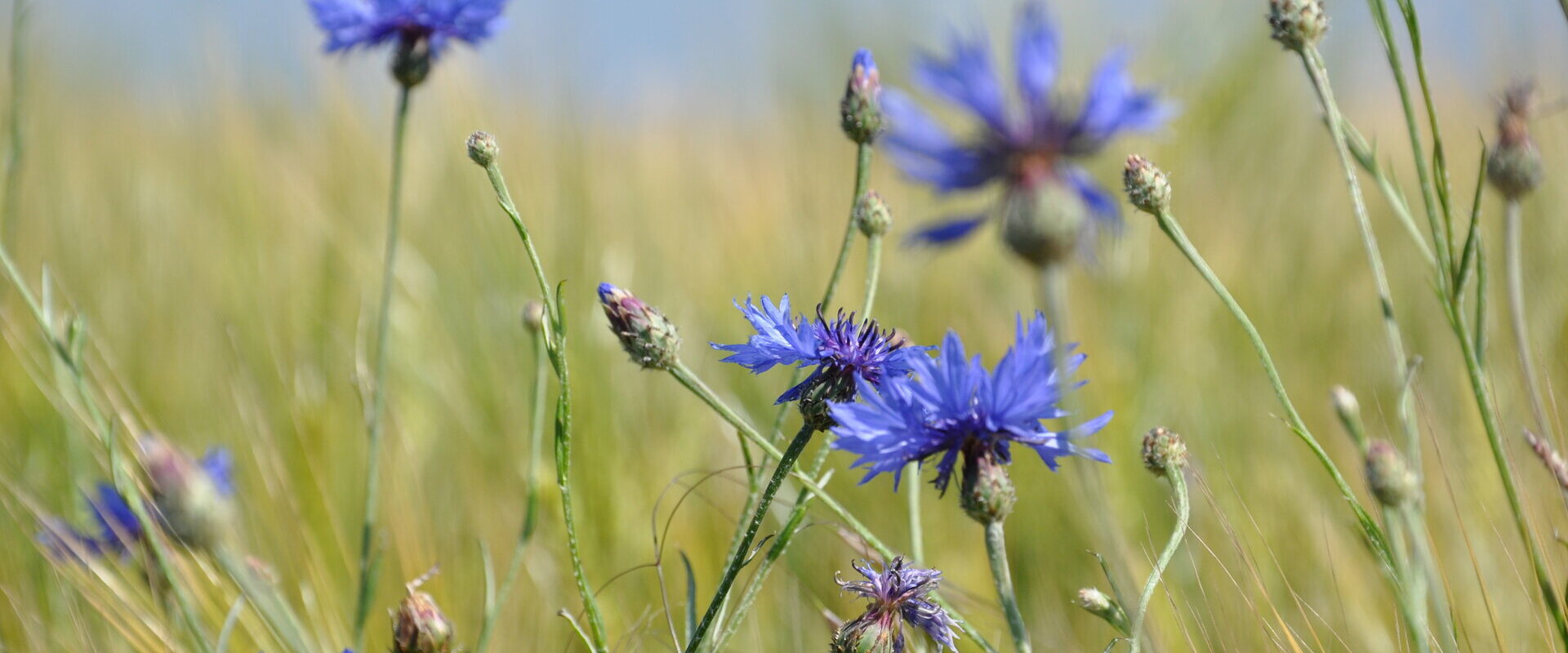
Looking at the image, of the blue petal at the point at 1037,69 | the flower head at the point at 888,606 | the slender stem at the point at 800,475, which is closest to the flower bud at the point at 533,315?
the slender stem at the point at 800,475

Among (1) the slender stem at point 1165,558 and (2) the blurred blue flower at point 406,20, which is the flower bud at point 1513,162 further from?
(2) the blurred blue flower at point 406,20

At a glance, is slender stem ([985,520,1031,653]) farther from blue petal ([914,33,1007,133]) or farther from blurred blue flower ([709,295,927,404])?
blue petal ([914,33,1007,133])

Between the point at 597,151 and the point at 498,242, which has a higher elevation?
the point at 597,151

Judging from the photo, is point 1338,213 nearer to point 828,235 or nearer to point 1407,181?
point 1407,181

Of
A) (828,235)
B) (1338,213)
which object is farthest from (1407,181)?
(828,235)

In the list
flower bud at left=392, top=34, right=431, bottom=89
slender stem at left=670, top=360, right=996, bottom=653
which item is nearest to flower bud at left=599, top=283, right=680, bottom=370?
slender stem at left=670, top=360, right=996, bottom=653

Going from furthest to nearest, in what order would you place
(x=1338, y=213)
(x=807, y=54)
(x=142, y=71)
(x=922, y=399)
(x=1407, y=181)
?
1. (x=142, y=71)
2. (x=807, y=54)
3. (x=1407, y=181)
4. (x=1338, y=213)
5. (x=922, y=399)
